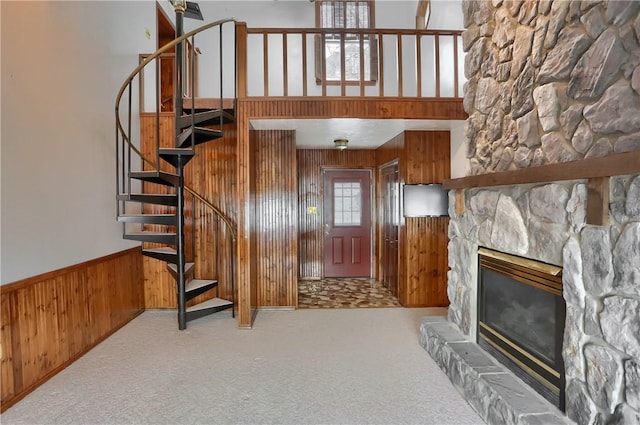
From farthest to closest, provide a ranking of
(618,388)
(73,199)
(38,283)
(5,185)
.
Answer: (73,199) → (38,283) → (5,185) → (618,388)

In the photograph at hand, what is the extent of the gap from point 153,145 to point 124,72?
89cm

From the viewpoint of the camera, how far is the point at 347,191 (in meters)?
6.15

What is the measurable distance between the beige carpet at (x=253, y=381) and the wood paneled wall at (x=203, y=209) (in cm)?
73

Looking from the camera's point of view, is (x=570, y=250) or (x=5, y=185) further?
(x=5, y=185)

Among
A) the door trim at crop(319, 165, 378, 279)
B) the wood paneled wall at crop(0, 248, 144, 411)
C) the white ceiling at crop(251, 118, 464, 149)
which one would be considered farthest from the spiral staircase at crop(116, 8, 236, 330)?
the door trim at crop(319, 165, 378, 279)

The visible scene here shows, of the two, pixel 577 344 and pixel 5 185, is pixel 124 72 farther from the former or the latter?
pixel 577 344

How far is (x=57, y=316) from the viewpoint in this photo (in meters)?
2.89

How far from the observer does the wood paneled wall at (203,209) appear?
4379 mm

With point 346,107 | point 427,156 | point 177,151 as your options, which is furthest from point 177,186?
point 427,156

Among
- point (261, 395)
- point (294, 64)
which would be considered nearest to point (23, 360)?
point (261, 395)

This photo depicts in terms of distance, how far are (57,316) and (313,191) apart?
13.2ft

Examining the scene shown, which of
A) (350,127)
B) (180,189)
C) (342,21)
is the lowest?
(180,189)

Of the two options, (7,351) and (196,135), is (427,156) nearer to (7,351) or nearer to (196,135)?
(196,135)

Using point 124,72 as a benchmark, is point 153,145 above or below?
below
